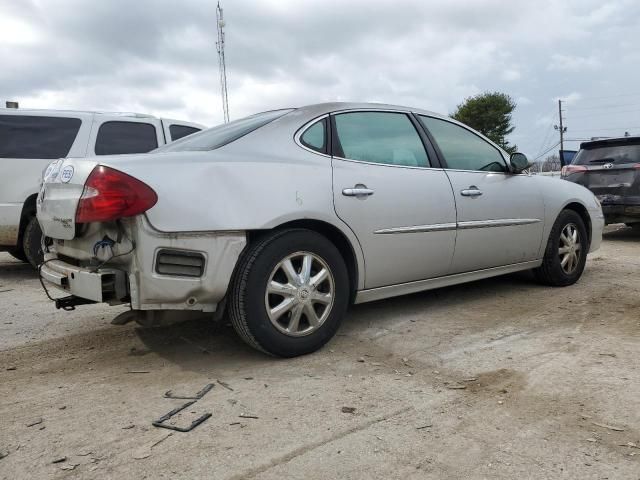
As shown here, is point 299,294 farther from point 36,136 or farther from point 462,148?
point 36,136

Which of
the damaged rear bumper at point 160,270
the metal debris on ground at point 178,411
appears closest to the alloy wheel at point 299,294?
the damaged rear bumper at point 160,270

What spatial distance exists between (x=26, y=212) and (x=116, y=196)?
3886mm

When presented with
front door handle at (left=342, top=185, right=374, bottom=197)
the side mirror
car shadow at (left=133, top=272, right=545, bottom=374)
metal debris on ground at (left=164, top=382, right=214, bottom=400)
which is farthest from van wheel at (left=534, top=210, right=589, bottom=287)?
metal debris on ground at (left=164, top=382, right=214, bottom=400)

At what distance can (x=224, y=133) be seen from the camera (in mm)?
3568

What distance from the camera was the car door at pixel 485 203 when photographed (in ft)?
13.3

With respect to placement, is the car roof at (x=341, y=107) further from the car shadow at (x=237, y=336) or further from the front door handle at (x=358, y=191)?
the car shadow at (x=237, y=336)

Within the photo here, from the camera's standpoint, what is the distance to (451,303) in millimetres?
4445

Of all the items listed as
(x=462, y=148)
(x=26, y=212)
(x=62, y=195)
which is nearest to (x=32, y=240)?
(x=26, y=212)

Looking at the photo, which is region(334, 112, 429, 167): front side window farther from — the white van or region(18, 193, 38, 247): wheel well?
region(18, 193, 38, 247): wheel well

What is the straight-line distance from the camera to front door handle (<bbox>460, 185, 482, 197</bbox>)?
13.2 ft

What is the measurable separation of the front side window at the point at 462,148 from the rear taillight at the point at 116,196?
226 cm

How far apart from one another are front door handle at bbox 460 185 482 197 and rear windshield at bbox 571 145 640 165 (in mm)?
5366

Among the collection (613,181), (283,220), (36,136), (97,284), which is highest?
(36,136)

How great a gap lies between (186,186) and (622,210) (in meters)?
7.52
